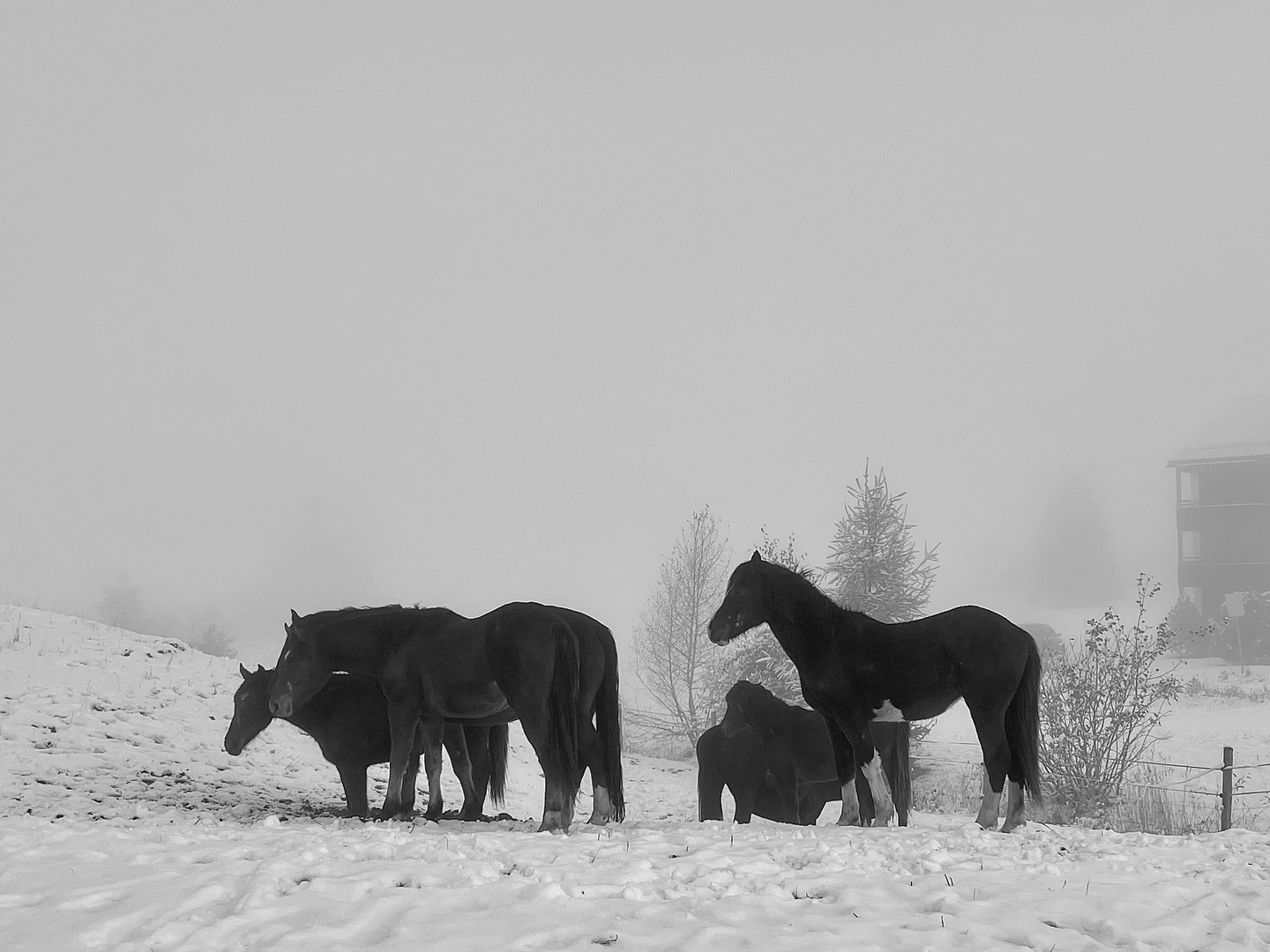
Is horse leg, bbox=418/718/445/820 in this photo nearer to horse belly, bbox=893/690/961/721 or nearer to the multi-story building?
horse belly, bbox=893/690/961/721

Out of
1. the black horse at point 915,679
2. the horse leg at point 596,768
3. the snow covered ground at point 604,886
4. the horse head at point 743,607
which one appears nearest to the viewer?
the snow covered ground at point 604,886

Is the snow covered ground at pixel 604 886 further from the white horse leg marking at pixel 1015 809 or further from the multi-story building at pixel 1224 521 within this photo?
the multi-story building at pixel 1224 521

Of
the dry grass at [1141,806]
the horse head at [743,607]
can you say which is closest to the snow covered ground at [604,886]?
the horse head at [743,607]

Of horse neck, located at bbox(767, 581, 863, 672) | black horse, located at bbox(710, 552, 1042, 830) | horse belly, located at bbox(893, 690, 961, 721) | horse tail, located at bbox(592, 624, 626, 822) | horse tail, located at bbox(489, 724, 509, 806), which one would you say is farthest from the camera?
horse tail, located at bbox(489, 724, 509, 806)

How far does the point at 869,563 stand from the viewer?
23.4 m

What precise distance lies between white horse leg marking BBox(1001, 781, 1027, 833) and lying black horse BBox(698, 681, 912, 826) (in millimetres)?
2171

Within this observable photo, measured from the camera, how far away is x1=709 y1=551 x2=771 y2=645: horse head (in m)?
10.0

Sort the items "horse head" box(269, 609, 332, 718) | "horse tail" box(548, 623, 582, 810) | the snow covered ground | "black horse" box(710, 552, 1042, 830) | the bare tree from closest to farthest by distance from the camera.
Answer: the snow covered ground, "horse tail" box(548, 623, 582, 810), "black horse" box(710, 552, 1042, 830), "horse head" box(269, 609, 332, 718), the bare tree

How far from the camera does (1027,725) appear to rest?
350 inches

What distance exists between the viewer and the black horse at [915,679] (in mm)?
8711

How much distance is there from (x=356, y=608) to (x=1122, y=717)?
545 inches

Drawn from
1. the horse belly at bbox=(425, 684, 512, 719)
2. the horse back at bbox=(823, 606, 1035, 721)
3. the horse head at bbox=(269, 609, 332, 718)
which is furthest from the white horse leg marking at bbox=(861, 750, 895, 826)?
the horse head at bbox=(269, 609, 332, 718)

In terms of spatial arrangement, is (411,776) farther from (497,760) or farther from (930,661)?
(930,661)

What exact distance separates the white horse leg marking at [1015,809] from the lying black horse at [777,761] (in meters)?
2.17
